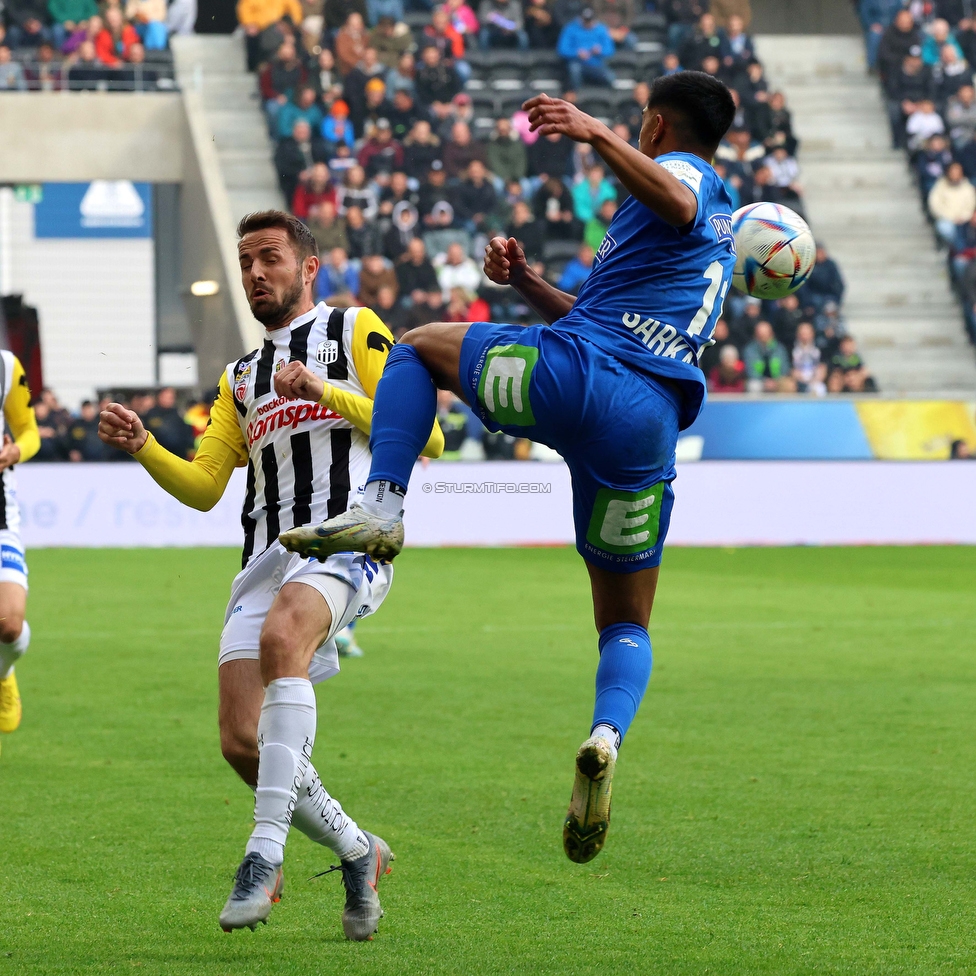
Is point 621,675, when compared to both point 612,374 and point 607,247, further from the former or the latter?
point 607,247

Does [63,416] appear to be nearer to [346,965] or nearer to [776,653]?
[776,653]

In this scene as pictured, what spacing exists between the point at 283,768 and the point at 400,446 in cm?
85

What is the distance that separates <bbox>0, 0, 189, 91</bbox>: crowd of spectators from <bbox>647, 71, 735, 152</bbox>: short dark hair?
1964 centimetres

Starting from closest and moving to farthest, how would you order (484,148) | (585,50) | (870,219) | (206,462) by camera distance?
(206,462) → (484,148) → (585,50) → (870,219)

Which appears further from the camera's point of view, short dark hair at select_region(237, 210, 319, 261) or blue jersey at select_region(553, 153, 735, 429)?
short dark hair at select_region(237, 210, 319, 261)

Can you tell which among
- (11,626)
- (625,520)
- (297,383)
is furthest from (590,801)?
(11,626)

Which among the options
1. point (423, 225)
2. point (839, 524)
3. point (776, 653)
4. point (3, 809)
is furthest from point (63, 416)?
point (3, 809)

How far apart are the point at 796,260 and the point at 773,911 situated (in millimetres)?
1823

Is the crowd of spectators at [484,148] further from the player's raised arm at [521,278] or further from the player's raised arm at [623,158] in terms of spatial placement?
the player's raised arm at [623,158]

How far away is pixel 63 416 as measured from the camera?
56.1 ft

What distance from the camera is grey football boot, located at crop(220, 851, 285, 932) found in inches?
138

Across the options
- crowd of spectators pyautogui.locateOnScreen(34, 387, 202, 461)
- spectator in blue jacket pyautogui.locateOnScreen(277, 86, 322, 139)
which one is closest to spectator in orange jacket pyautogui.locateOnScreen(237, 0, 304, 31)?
spectator in blue jacket pyautogui.locateOnScreen(277, 86, 322, 139)

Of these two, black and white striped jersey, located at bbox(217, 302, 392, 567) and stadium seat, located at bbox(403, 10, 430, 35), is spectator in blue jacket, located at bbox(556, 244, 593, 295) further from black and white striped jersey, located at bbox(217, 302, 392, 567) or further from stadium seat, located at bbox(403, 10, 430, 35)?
black and white striped jersey, located at bbox(217, 302, 392, 567)

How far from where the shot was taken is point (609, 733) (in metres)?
3.87
